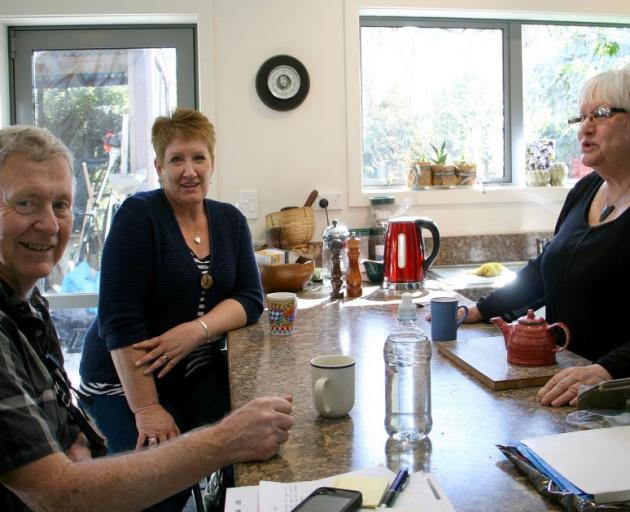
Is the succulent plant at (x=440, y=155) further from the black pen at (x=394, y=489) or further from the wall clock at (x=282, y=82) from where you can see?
the black pen at (x=394, y=489)

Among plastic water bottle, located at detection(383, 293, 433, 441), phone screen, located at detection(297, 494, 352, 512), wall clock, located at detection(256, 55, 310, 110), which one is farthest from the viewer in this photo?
wall clock, located at detection(256, 55, 310, 110)

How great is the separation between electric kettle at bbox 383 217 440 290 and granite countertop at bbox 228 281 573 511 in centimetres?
65

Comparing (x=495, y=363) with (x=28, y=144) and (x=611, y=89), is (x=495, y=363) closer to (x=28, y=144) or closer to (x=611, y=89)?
(x=611, y=89)

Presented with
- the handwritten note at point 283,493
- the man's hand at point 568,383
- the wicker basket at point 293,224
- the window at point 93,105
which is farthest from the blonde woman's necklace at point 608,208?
the window at point 93,105

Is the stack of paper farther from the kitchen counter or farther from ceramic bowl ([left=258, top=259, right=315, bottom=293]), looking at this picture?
the kitchen counter

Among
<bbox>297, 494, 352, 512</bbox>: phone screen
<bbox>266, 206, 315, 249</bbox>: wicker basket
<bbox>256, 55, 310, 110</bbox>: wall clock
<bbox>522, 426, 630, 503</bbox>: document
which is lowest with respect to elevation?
<bbox>297, 494, 352, 512</bbox>: phone screen

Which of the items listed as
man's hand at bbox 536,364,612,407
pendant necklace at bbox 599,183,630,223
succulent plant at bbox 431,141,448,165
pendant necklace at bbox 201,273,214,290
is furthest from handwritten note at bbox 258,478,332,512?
succulent plant at bbox 431,141,448,165

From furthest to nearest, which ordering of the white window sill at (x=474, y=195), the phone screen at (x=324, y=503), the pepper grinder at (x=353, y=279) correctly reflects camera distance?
the white window sill at (x=474, y=195) < the pepper grinder at (x=353, y=279) < the phone screen at (x=324, y=503)

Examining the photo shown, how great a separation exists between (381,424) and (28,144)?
798 mm

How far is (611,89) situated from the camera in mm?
1782

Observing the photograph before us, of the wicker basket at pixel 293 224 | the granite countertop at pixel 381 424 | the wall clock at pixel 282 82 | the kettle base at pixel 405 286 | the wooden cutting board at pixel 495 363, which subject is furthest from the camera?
the wall clock at pixel 282 82

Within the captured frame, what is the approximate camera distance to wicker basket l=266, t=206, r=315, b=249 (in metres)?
3.00

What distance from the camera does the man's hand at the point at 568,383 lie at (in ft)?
4.13

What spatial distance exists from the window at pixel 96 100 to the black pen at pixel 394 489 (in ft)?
8.49
